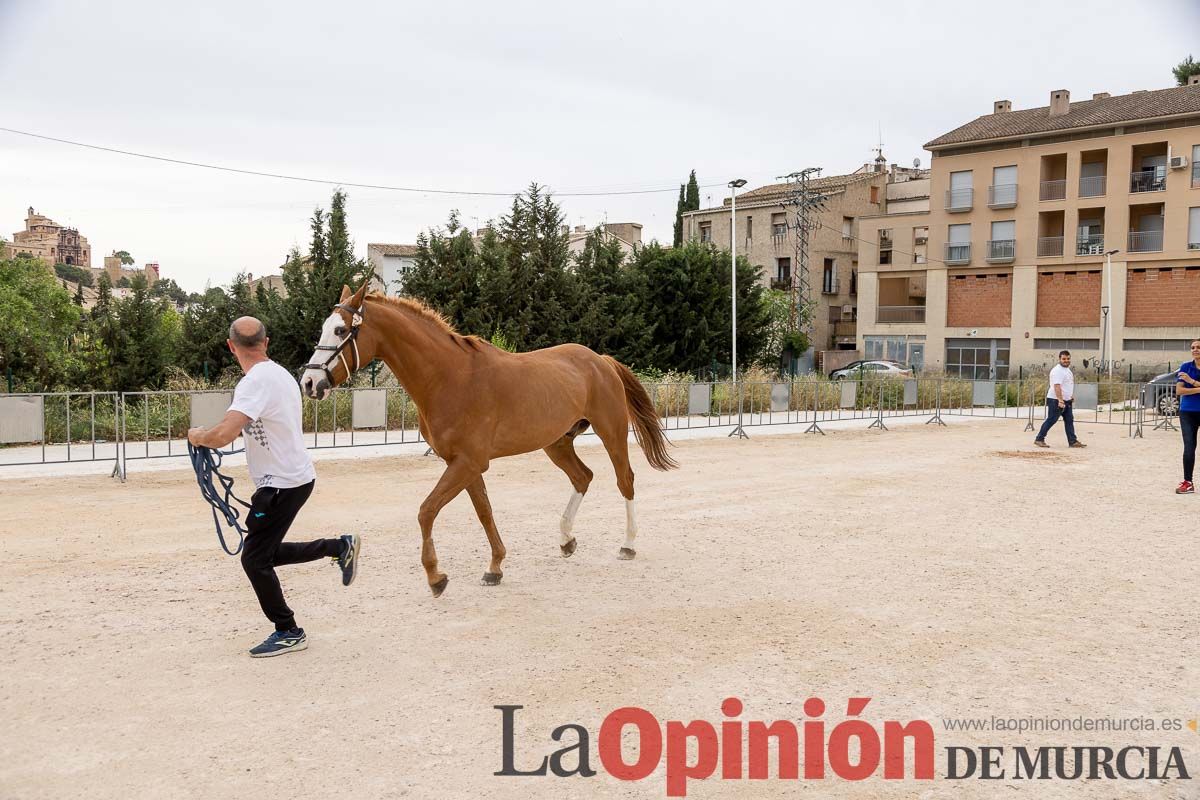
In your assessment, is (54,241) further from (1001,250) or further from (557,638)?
(557,638)

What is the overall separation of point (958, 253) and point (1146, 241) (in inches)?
347

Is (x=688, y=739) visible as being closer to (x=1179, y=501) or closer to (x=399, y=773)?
(x=399, y=773)

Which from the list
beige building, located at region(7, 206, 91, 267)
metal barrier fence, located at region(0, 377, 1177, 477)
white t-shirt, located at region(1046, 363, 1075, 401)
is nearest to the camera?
metal barrier fence, located at region(0, 377, 1177, 477)

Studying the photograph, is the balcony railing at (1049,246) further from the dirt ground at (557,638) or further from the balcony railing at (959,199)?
the dirt ground at (557,638)

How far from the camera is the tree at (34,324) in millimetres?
20094

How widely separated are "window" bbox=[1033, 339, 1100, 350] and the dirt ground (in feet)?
120

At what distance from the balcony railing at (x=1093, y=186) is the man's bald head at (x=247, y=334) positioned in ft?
158

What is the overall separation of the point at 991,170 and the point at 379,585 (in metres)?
48.7

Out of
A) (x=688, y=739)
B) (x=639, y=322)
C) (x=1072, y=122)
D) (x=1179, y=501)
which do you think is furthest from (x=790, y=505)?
(x=1072, y=122)

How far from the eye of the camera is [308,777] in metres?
3.67

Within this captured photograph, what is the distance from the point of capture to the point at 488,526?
22.2ft

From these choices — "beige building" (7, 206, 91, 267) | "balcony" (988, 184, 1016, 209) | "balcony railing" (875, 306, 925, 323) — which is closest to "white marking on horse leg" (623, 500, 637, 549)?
"balcony railing" (875, 306, 925, 323)

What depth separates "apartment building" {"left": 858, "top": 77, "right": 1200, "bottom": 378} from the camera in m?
41.1

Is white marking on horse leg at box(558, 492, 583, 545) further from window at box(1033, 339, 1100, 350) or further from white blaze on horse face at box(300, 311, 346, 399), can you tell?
window at box(1033, 339, 1100, 350)
